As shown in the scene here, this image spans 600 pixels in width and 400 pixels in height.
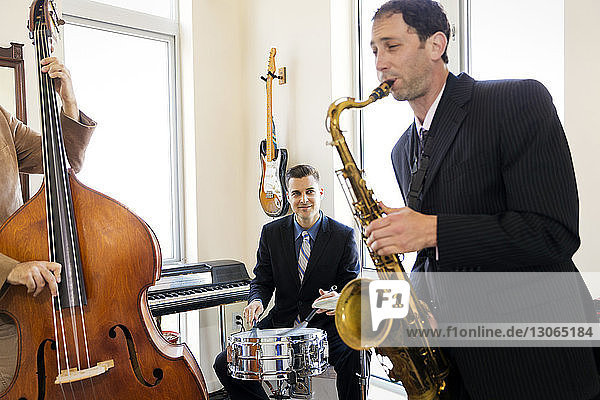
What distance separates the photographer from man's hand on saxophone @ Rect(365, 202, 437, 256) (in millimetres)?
1214

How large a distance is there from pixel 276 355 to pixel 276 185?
160 centimetres

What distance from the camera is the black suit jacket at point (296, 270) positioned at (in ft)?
10.5

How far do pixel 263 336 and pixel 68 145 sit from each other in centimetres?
120

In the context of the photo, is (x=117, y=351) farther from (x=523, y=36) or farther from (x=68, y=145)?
(x=523, y=36)

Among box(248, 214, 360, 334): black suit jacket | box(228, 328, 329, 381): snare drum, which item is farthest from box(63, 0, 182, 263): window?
box(228, 328, 329, 381): snare drum

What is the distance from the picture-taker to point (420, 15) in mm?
1382

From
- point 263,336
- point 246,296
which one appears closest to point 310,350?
point 263,336

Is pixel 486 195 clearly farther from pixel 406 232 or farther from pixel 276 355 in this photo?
pixel 276 355

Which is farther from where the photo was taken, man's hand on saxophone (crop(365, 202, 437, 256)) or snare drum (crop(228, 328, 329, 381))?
snare drum (crop(228, 328, 329, 381))

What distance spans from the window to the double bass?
1.95 m

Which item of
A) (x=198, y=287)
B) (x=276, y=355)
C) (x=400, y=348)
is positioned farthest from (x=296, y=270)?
(x=400, y=348)

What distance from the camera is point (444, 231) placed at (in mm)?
1212

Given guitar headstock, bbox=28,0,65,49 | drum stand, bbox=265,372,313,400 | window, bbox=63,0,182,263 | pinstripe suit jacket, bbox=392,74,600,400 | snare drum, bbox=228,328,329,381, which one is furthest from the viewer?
window, bbox=63,0,182,263

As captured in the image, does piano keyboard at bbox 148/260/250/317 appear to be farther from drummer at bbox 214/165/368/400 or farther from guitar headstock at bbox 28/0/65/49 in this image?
guitar headstock at bbox 28/0/65/49
